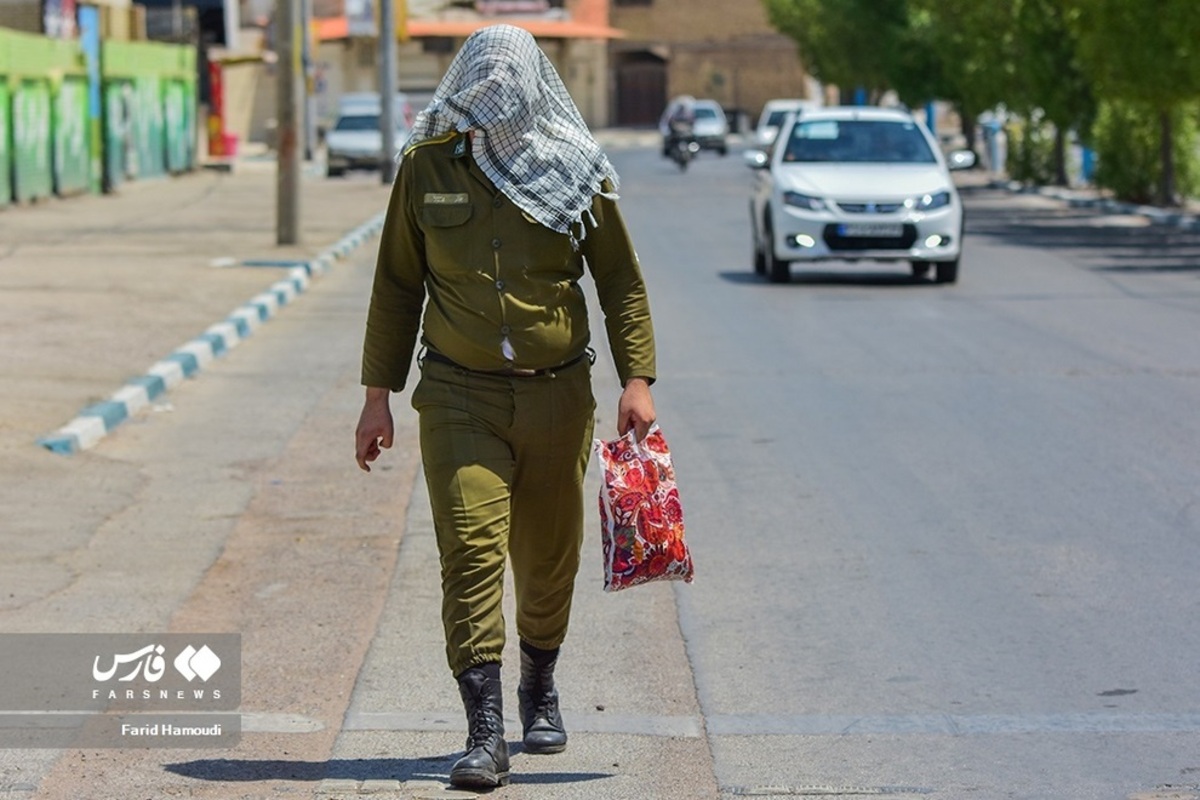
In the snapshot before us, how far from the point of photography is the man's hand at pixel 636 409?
5461 mm

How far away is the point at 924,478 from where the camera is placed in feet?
32.9

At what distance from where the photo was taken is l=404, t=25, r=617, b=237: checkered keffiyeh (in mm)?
5195

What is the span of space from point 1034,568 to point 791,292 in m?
12.2

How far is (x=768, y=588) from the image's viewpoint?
782 cm

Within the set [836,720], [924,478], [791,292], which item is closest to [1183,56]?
[791,292]

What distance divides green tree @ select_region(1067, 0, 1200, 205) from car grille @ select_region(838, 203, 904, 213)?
910 cm

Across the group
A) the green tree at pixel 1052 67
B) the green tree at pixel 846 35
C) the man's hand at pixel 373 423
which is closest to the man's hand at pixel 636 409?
the man's hand at pixel 373 423

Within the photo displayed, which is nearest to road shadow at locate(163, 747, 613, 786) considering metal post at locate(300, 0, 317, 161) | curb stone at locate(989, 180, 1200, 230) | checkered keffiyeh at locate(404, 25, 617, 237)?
checkered keffiyeh at locate(404, 25, 617, 237)

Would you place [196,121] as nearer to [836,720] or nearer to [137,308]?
[137,308]

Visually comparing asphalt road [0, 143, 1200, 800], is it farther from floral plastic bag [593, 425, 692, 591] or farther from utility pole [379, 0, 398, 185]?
utility pole [379, 0, 398, 185]

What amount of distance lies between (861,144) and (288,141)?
24.4 ft

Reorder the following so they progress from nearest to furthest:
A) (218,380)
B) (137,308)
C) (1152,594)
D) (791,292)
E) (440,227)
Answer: (440,227)
(1152,594)
(218,380)
(137,308)
(791,292)

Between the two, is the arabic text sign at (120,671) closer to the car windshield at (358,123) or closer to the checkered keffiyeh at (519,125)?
the checkered keffiyeh at (519,125)

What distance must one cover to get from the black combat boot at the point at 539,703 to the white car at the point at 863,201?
1518 cm
